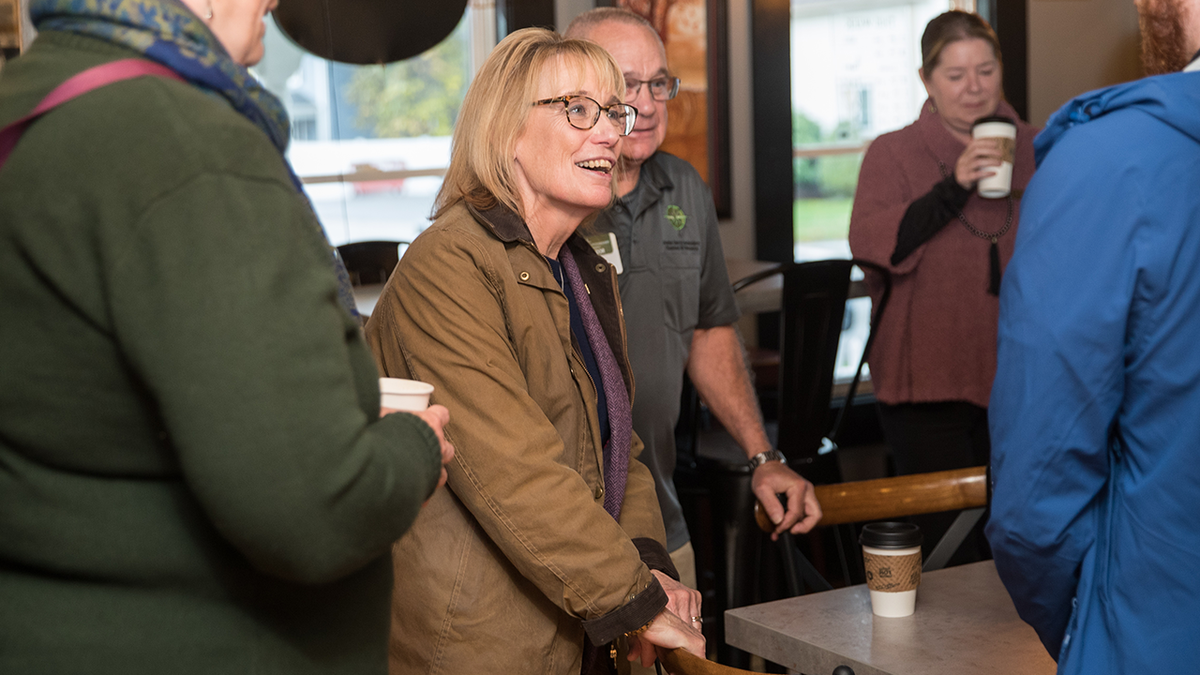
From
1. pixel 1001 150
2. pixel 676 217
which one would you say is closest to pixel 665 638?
pixel 676 217

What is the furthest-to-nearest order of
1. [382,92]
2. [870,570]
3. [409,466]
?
[382,92]
[870,570]
[409,466]

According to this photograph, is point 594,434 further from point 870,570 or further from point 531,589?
point 870,570

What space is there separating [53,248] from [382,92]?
3534 mm

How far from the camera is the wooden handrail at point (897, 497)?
1.93 meters

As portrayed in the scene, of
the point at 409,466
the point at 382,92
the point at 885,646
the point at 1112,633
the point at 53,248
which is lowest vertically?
the point at 885,646

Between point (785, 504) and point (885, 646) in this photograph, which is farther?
point (785, 504)

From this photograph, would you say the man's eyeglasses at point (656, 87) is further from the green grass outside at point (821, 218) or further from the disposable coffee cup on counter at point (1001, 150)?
the green grass outside at point (821, 218)

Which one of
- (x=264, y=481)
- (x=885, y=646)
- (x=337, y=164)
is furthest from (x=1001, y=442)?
(x=337, y=164)

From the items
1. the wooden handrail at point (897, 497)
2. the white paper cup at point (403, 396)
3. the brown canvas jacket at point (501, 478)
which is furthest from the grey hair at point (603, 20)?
the white paper cup at point (403, 396)

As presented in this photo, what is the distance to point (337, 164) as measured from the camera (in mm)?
4195

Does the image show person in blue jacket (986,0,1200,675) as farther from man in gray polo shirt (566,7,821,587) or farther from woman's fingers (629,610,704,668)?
man in gray polo shirt (566,7,821,587)

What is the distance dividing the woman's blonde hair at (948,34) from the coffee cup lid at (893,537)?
1.85 m

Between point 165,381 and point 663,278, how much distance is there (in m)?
1.46

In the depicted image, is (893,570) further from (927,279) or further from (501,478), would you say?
(927,279)
